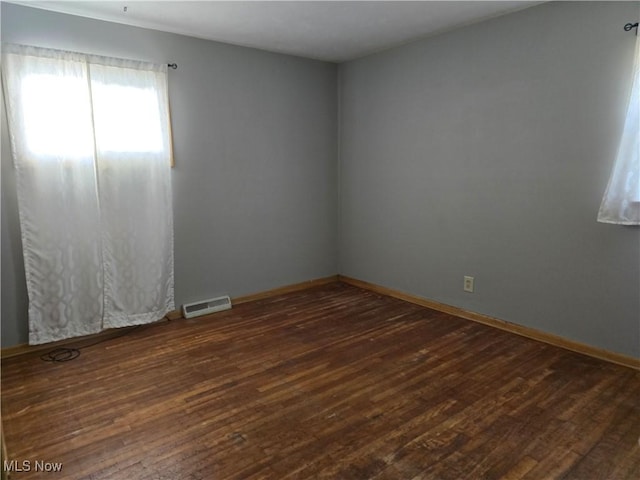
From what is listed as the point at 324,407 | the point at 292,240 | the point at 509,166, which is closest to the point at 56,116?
the point at 292,240

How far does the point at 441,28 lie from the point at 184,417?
3.21 m

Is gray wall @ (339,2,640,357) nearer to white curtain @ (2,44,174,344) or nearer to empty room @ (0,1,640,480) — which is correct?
empty room @ (0,1,640,480)

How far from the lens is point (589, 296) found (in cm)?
269

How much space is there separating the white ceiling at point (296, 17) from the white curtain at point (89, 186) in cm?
34

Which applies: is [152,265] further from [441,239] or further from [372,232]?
[441,239]

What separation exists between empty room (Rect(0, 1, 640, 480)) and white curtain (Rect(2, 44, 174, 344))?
2 centimetres

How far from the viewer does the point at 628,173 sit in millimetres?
2354

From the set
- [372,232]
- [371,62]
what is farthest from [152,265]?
[371,62]

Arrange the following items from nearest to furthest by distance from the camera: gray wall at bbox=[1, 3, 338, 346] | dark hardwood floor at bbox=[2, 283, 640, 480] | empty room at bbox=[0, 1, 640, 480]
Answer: dark hardwood floor at bbox=[2, 283, 640, 480] < empty room at bbox=[0, 1, 640, 480] < gray wall at bbox=[1, 3, 338, 346]

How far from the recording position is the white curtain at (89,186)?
2.67m

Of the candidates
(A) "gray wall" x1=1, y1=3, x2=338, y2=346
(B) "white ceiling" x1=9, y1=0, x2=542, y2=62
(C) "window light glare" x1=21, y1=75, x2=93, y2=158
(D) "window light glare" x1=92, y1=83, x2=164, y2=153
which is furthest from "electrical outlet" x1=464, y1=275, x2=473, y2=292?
(C) "window light glare" x1=21, y1=75, x2=93, y2=158

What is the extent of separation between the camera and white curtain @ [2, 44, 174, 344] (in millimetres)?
2674

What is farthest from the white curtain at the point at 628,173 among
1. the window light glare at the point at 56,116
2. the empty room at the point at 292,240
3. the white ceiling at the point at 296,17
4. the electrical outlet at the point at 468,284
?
the window light glare at the point at 56,116

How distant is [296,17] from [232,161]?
1316 millimetres
